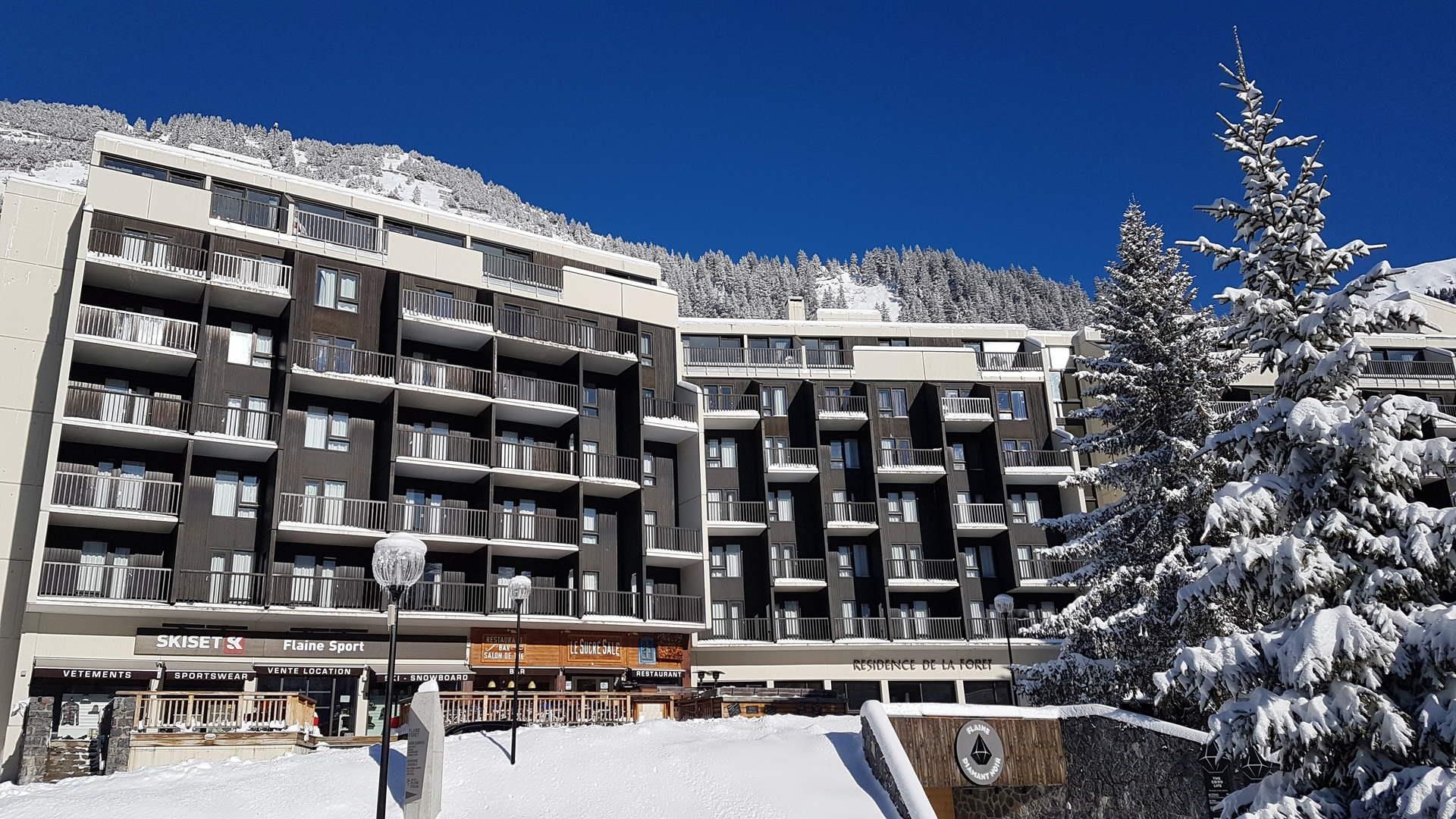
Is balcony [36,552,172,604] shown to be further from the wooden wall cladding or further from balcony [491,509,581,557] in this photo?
the wooden wall cladding

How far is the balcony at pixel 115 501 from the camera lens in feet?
99.7

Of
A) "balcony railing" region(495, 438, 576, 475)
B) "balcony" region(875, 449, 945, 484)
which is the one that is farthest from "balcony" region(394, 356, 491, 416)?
"balcony" region(875, 449, 945, 484)

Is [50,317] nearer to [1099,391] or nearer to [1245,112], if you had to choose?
[1099,391]

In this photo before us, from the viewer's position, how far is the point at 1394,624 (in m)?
11.9

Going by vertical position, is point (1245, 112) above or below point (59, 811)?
above

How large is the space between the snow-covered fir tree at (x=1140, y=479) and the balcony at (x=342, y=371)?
22075mm

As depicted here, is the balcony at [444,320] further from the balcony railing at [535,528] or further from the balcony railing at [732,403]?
the balcony railing at [732,403]

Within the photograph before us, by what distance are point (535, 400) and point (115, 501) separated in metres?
13.6

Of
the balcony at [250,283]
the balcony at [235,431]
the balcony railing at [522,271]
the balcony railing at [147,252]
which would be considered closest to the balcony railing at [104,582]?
the balcony at [235,431]

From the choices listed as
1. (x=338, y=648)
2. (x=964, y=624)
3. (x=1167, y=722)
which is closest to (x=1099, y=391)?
(x=1167, y=722)

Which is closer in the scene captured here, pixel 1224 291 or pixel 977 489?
pixel 1224 291

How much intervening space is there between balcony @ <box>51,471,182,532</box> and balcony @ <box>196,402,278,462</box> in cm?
165

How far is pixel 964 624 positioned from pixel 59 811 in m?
34.7

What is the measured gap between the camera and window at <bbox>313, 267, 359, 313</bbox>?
36.3 meters
